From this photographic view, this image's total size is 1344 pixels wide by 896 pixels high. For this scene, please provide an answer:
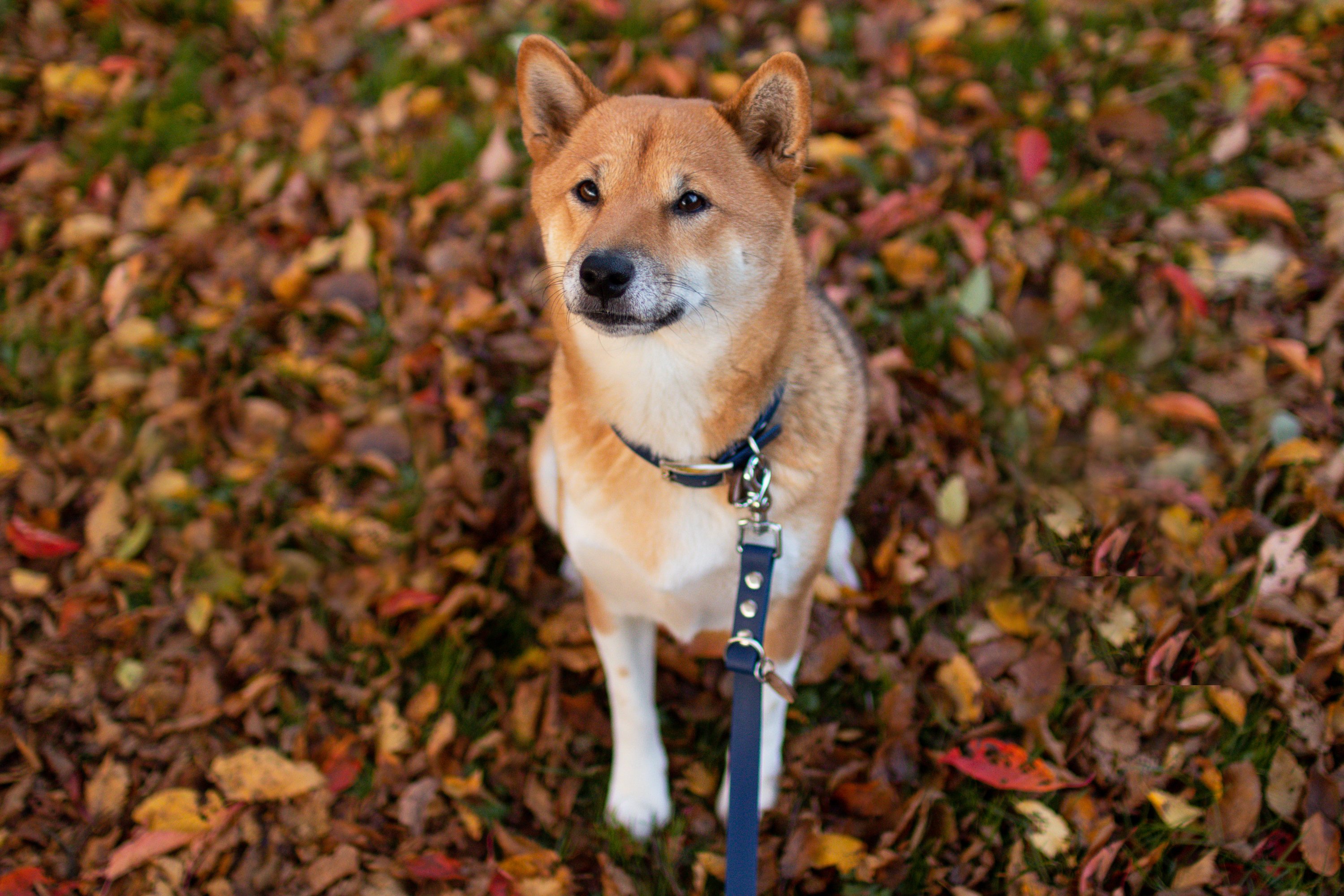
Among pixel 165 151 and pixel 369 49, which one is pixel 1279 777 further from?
pixel 165 151

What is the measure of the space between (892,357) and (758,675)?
6.13 feet

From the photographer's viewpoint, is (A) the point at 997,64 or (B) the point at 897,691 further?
(A) the point at 997,64

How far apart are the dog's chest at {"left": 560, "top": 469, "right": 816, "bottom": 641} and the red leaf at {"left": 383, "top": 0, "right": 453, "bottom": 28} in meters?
3.74

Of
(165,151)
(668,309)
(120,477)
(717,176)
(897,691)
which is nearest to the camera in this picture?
(668,309)

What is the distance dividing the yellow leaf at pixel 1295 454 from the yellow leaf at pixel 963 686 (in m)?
1.40

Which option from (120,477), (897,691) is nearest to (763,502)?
(897,691)

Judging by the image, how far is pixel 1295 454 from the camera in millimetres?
3090

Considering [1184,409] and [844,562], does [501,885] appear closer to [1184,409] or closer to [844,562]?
[844,562]

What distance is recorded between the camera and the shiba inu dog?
2.12 metres

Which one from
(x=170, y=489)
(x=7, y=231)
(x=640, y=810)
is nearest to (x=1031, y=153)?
(x=640, y=810)

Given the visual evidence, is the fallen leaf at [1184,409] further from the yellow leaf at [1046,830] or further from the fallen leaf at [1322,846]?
the yellow leaf at [1046,830]

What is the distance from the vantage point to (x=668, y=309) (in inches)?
81.3

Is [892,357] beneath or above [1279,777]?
above

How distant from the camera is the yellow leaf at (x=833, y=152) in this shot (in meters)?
4.10
